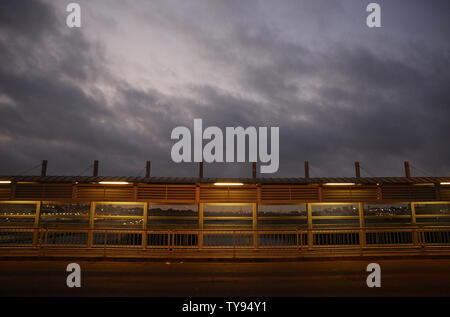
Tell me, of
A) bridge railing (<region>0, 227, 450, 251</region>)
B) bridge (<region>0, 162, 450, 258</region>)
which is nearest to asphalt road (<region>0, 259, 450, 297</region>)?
bridge railing (<region>0, 227, 450, 251</region>)

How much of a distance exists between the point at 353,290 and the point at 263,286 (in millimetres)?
2358

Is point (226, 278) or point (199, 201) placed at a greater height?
point (199, 201)

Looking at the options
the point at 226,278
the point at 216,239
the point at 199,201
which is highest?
the point at 199,201

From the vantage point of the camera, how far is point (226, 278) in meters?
8.59

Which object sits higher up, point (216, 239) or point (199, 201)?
point (199, 201)

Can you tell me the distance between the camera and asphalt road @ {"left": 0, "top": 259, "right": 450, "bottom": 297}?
22.9 feet

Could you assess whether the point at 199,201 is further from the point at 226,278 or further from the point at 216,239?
the point at 226,278

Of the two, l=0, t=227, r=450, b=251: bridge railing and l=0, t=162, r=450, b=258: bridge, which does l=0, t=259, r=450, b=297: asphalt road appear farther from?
l=0, t=162, r=450, b=258: bridge

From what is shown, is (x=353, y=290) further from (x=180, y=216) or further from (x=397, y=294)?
(x=180, y=216)

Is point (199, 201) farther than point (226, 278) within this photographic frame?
Yes

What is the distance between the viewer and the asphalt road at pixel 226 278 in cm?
699

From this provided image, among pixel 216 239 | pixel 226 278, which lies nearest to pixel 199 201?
pixel 216 239

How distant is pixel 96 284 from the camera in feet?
25.4
